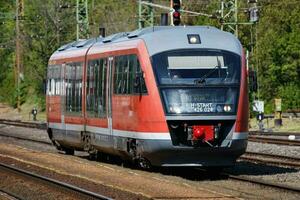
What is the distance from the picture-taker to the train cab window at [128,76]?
60.5 ft

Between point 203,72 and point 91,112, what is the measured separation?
536 centimetres

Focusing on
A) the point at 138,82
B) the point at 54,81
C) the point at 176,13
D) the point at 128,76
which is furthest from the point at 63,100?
the point at 138,82

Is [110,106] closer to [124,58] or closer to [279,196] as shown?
[124,58]

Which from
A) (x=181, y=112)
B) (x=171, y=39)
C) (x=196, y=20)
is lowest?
(x=181, y=112)

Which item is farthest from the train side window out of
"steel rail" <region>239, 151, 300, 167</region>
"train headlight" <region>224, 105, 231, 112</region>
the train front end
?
"steel rail" <region>239, 151, 300, 167</region>

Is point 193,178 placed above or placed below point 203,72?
below

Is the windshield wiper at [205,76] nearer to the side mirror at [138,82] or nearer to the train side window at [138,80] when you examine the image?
the train side window at [138,80]

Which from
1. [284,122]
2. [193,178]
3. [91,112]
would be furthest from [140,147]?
[284,122]

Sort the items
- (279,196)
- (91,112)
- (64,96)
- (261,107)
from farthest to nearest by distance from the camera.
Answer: (261,107), (64,96), (91,112), (279,196)

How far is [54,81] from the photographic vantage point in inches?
1067

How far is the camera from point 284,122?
165 ft

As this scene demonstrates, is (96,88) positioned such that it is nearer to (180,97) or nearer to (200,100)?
(180,97)

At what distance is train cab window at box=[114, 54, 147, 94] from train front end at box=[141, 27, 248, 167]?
59 cm

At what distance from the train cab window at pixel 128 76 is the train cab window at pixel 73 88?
359 centimetres
